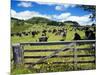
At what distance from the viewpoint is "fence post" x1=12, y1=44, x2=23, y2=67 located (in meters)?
1.90

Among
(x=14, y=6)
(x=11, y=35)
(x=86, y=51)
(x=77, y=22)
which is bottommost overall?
(x=86, y=51)

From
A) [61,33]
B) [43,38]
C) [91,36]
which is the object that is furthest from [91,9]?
[43,38]

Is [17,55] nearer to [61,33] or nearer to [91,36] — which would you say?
[61,33]

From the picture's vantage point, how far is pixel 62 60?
6.64 feet

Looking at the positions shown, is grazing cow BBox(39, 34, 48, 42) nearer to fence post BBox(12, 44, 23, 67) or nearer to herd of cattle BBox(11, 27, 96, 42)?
herd of cattle BBox(11, 27, 96, 42)

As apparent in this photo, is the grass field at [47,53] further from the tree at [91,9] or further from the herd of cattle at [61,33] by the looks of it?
the tree at [91,9]

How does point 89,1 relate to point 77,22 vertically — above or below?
above

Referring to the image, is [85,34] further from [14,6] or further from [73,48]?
[14,6]

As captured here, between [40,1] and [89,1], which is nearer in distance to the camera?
[40,1]

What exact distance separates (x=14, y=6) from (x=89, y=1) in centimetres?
79

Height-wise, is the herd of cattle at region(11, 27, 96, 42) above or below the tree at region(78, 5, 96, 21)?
below

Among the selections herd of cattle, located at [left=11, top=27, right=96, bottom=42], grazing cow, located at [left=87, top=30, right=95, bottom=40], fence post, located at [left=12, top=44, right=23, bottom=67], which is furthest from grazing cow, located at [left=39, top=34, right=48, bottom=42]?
grazing cow, located at [left=87, top=30, right=95, bottom=40]

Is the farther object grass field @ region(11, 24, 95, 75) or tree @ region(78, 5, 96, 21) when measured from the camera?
tree @ region(78, 5, 96, 21)

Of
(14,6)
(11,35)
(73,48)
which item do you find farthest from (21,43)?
(73,48)
